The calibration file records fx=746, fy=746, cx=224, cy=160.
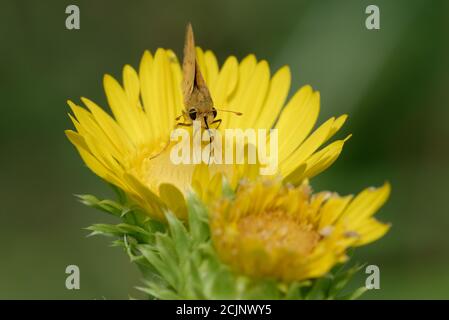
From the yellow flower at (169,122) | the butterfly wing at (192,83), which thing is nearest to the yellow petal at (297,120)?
the yellow flower at (169,122)

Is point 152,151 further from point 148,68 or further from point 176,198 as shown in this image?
point 176,198

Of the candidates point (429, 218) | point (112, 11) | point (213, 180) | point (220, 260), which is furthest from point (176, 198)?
point (112, 11)

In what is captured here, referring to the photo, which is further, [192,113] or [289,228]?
[192,113]

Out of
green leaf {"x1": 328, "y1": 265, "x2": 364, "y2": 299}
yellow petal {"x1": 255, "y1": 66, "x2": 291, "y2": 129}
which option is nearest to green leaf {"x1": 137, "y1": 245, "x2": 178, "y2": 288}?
Answer: green leaf {"x1": 328, "y1": 265, "x2": 364, "y2": 299}

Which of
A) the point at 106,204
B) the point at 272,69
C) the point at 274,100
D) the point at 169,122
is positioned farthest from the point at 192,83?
the point at 272,69

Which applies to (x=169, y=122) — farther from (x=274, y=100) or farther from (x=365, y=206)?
(x=365, y=206)

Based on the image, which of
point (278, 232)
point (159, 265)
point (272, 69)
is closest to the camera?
point (278, 232)

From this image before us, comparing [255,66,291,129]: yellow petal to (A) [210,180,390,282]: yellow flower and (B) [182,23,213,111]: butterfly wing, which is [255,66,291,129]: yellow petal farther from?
(A) [210,180,390,282]: yellow flower
